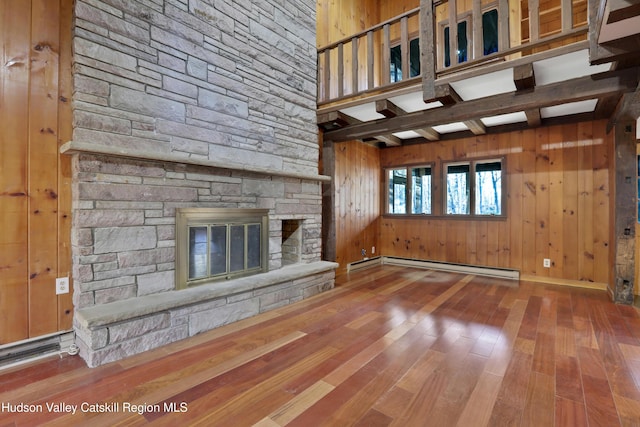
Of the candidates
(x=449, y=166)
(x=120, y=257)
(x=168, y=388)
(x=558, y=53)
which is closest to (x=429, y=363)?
(x=168, y=388)

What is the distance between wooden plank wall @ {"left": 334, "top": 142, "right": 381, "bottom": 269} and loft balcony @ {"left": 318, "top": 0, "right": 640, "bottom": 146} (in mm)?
692

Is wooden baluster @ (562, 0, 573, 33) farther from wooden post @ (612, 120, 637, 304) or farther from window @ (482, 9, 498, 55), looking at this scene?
window @ (482, 9, 498, 55)

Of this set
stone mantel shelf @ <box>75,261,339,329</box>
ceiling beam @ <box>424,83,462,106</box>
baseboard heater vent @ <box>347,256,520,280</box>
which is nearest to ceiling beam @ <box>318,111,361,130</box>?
ceiling beam @ <box>424,83,462,106</box>

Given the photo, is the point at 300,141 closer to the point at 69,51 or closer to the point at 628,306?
the point at 69,51

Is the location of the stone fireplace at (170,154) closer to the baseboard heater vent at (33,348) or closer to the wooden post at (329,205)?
the baseboard heater vent at (33,348)

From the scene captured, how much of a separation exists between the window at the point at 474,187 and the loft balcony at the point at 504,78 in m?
0.56

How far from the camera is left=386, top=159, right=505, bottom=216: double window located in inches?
185

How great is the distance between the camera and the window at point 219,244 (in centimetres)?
256

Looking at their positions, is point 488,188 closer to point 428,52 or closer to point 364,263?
point 364,263

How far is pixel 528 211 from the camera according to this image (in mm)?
4336

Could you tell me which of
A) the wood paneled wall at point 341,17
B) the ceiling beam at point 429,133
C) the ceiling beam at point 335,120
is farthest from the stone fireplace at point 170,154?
the ceiling beam at point 429,133

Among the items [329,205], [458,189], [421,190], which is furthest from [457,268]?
[329,205]

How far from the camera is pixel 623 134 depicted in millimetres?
3182

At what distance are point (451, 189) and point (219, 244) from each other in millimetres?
3891
